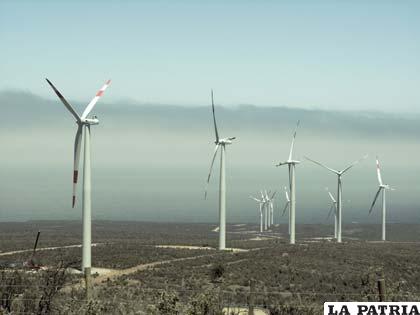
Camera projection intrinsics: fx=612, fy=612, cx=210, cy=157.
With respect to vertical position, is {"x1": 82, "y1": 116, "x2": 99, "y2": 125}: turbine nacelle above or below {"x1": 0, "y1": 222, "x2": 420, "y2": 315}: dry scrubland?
above

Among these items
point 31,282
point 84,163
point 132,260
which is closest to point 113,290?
point 31,282

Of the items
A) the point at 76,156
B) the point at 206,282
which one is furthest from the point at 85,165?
the point at 206,282

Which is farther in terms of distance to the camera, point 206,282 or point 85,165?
point 85,165

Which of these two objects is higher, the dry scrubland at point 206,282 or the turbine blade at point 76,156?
the turbine blade at point 76,156

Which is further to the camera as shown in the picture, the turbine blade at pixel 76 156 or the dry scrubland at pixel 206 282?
the turbine blade at pixel 76 156

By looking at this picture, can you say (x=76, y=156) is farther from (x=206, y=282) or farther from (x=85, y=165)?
(x=206, y=282)

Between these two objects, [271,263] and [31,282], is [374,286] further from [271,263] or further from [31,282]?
[31,282]

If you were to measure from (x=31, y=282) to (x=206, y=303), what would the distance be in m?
8.61

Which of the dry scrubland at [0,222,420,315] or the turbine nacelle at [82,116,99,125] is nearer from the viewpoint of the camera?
the dry scrubland at [0,222,420,315]

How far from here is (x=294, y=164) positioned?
314 feet

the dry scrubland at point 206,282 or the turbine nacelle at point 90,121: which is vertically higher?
the turbine nacelle at point 90,121

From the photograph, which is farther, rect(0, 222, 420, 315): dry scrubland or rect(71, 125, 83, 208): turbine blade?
rect(71, 125, 83, 208): turbine blade

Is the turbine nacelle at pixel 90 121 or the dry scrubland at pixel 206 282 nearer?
the dry scrubland at pixel 206 282

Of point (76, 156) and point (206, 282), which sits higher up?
point (76, 156)
